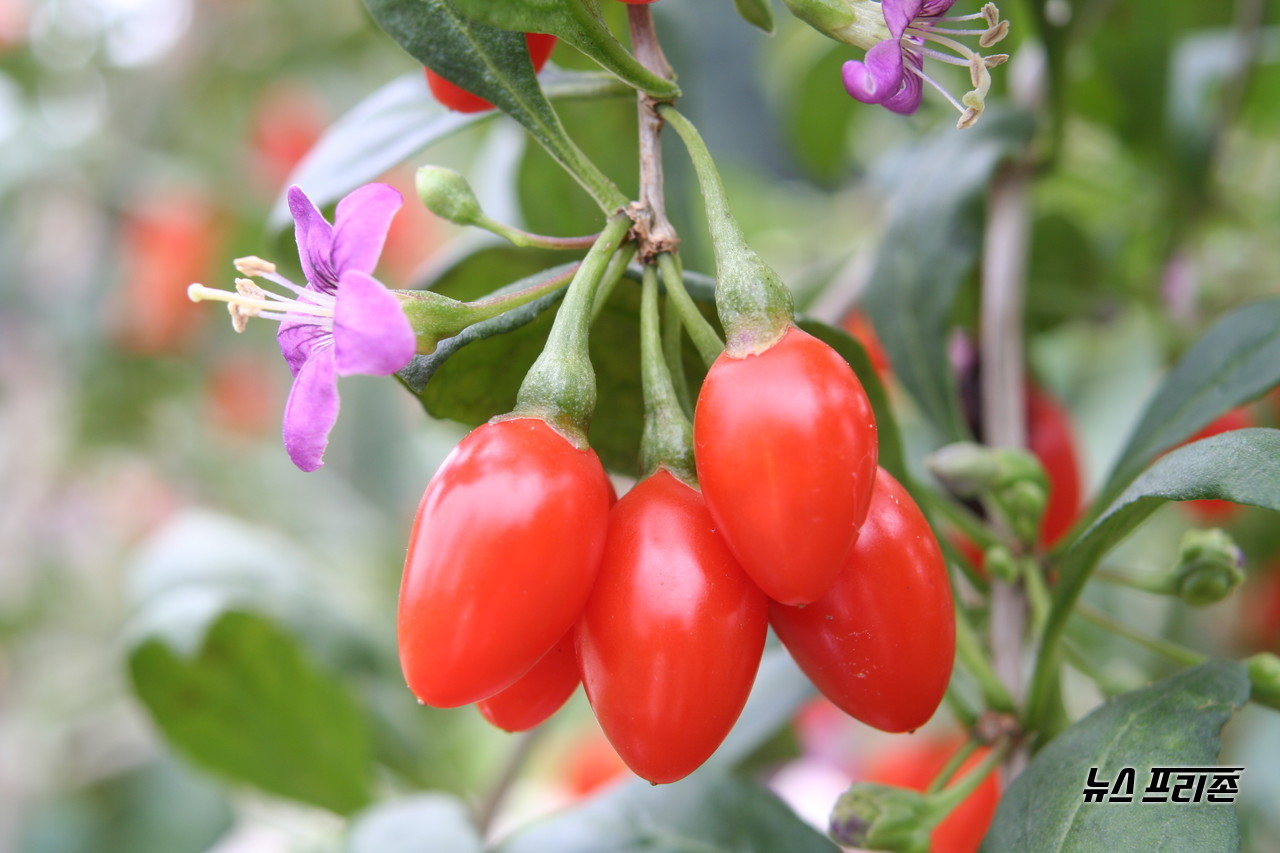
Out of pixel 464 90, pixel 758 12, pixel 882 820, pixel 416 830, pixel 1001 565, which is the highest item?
pixel 758 12

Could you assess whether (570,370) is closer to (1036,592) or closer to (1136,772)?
(1136,772)

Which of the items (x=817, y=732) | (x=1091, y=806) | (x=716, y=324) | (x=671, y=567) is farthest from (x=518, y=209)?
(x=817, y=732)

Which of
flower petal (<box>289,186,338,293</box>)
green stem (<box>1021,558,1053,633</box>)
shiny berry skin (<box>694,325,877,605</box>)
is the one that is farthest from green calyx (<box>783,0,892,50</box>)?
green stem (<box>1021,558,1053,633</box>)

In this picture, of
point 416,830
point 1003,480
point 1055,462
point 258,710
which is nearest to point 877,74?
point 1003,480

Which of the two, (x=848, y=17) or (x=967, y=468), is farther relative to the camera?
(x=967, y=468)

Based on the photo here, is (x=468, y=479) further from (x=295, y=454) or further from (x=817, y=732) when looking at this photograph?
(x=817, y=732)

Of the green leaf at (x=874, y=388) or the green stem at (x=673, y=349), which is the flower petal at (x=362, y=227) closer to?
the green stem at (x=673, y=349)

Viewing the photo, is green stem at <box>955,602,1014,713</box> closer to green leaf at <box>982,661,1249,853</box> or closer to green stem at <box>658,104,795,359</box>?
green leaf at <box>982,661,1249,853</box>
